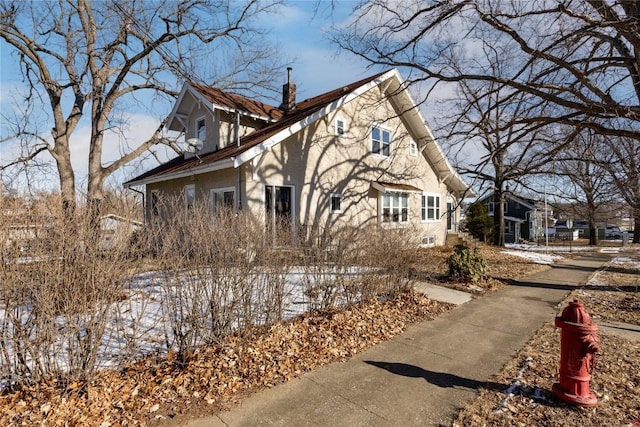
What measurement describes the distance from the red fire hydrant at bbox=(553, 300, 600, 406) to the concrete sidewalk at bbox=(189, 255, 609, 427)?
68 cm

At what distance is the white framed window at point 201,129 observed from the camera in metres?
14.6

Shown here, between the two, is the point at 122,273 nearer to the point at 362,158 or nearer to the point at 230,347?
the point at 230,347

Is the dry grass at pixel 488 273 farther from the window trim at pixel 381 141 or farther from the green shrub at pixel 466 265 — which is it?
the window trim at pixel 381 141

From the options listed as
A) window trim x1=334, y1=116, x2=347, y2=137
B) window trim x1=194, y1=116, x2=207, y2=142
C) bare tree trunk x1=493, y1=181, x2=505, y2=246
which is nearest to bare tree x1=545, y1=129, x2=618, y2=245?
bare tree trunk x1=493, y1=181, x2=505, y2=246

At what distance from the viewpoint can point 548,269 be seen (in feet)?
44.9

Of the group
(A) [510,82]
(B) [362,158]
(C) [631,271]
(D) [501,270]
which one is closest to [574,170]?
(C) [631,271]

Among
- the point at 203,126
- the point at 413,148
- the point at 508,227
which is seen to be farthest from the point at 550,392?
the point at 508,227

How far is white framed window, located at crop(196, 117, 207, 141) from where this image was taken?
14619mm

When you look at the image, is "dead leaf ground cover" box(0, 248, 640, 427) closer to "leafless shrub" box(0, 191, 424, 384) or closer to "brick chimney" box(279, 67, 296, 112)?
"leafless shrub" box(0, 191, 424, 384)

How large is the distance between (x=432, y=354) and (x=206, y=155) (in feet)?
39.9

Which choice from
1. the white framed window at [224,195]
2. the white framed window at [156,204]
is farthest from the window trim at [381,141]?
the white framed window at [156,204]

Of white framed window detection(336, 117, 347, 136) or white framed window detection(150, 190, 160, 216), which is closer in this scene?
white framed window detection(150, 190, 160, 216)

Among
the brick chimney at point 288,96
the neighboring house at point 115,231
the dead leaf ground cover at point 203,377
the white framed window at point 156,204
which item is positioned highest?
the brick chimney at point 288,96

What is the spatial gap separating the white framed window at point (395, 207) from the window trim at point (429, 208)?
1.80 m
